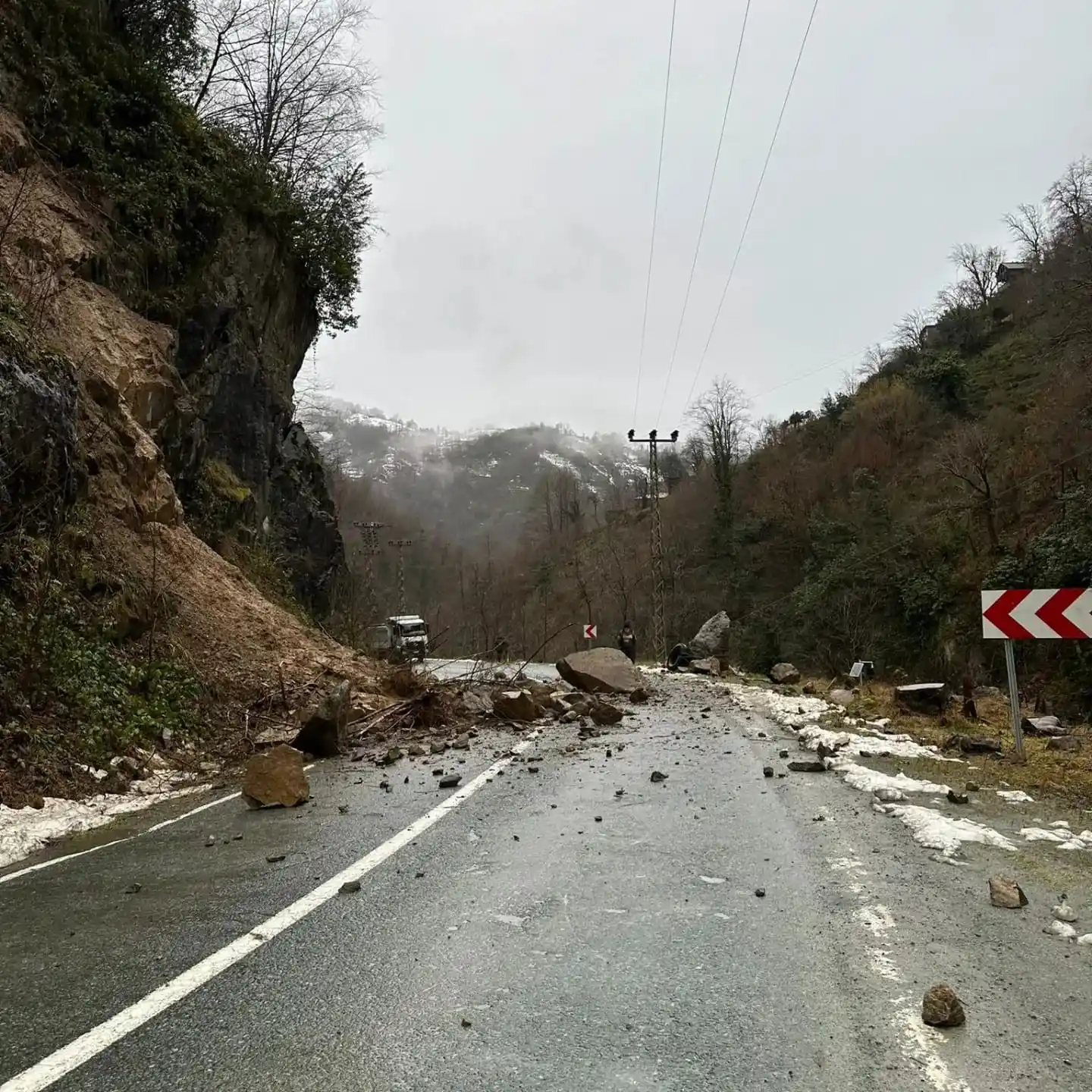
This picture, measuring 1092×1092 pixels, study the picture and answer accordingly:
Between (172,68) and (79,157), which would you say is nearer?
(79,157)

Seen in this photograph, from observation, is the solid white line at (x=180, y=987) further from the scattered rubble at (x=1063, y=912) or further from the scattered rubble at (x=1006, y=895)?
the scattered rubble at (x=1063, y=912)

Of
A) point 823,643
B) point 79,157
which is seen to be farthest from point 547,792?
point 823,643

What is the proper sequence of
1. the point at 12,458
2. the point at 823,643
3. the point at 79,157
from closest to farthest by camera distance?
the point at 12,458 < the point at 79,157 < the point at 823,643

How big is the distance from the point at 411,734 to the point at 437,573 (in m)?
77.6

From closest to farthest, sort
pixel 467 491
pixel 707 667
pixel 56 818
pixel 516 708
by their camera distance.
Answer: pixel 56 818, pixel 516 708, pixel 707 667, pixel 467 491

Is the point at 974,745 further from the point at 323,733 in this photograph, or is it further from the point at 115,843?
the point at 115,843

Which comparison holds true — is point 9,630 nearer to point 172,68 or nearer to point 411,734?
point 411,734

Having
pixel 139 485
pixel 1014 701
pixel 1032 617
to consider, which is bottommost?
pixel 1014 701

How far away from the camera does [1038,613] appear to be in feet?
27.5

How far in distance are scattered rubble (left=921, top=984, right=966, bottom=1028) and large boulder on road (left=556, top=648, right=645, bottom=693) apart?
15.7 m

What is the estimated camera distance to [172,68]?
20.9 meters

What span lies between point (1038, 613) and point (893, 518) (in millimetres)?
28952

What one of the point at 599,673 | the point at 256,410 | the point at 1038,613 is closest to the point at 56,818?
the point at 1038,613

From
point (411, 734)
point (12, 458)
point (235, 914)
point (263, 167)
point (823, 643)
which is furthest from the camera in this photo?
point (823, 643)
